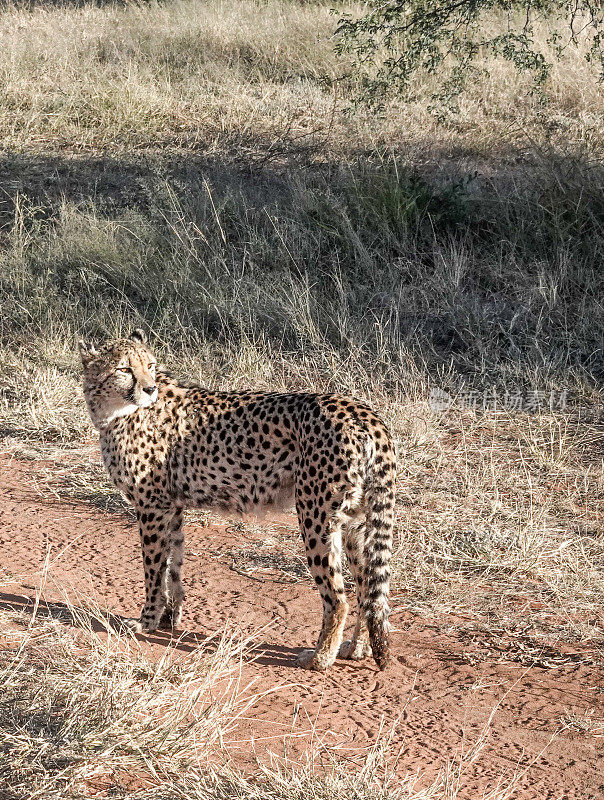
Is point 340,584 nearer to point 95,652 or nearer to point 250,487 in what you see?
point 250,487

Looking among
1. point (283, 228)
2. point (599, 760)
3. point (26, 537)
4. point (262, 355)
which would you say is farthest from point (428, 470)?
point (283, 228)

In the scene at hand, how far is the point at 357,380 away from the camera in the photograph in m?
7.13

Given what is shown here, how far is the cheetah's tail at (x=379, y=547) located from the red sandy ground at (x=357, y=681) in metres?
0.22

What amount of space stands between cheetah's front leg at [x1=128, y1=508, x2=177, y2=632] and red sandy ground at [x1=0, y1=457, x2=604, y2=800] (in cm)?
9

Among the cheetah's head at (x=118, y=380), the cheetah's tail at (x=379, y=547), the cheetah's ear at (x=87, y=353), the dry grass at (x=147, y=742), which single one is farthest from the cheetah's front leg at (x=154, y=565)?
the cheetah's tail at (x=379, y=547)

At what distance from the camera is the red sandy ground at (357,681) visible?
3.46 m

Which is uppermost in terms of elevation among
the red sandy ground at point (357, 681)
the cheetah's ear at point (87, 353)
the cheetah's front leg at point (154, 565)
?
the cheetah's ear at point (87, 353)

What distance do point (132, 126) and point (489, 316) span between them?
215 inches

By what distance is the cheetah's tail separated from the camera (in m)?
3.90

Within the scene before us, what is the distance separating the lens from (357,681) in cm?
402

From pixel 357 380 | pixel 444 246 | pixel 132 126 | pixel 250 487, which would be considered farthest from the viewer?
pixel 132 126

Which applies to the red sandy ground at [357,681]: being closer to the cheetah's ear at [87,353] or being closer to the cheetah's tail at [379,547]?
the cheetah's tail at [379,547]

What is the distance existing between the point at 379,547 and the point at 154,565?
1041mm

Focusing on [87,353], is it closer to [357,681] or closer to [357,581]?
[357,581]
